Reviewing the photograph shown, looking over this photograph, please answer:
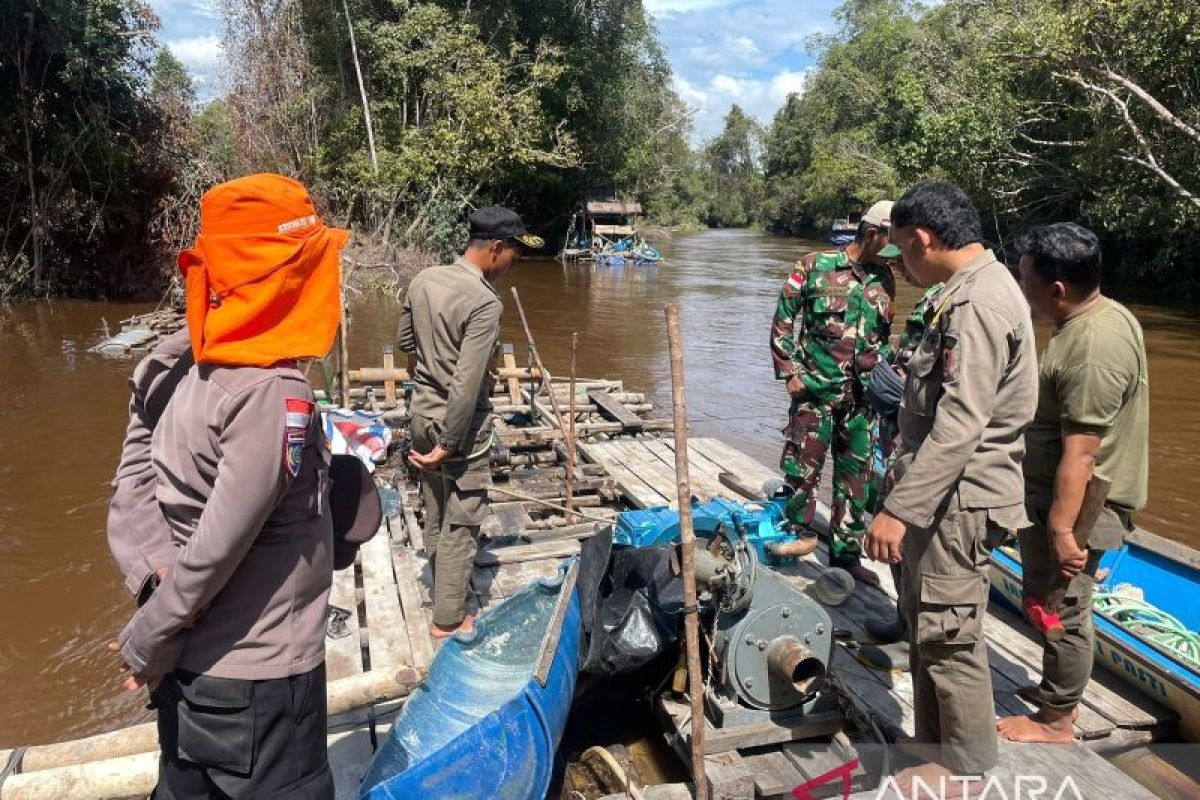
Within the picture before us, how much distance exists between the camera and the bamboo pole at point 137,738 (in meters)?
2.57

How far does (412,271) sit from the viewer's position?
2169 cm

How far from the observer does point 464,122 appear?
2275 cm

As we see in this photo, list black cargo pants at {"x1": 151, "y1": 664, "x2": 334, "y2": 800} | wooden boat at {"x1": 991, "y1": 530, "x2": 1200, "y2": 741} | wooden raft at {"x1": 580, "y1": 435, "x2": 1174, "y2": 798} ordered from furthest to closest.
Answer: wooden boat at {"x1": 991, "y1": 530, "x2": 1200, "y2": 741}, wooden raft at {"x1": 580, "y1": 435, "x2": 1174, "y2": 798}, black cargo pants at {"x1": 151, "y1": 664, "x2": 334, "y2": 800}

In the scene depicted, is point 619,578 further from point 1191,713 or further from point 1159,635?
point 1159,635

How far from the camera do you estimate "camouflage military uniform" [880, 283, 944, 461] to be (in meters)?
2.86

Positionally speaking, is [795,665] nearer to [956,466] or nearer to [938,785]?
[938,785]

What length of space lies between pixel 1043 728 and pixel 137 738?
10.8 feet

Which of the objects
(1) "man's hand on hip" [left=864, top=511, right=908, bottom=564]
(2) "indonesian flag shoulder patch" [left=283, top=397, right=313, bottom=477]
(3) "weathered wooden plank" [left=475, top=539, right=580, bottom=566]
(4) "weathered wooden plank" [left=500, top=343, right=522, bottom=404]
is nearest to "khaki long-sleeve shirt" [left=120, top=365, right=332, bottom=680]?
(2) "indonesian flag shoulder patch" [left=283, top=397, right=313, bottom=477]

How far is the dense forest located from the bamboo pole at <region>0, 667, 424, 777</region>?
→ 50.8 ft

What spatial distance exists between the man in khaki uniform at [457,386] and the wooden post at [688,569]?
3.89 ft

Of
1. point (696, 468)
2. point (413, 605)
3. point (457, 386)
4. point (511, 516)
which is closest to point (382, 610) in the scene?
point (413, 605)

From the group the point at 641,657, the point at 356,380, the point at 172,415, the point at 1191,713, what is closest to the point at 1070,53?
the point at 356,380

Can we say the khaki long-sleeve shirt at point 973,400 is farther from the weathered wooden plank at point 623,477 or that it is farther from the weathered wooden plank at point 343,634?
the weathered wooden plank at point 623,477

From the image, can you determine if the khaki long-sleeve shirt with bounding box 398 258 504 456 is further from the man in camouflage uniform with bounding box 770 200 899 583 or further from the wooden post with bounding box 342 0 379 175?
the wooden post with bounding box 342 0 379 175
